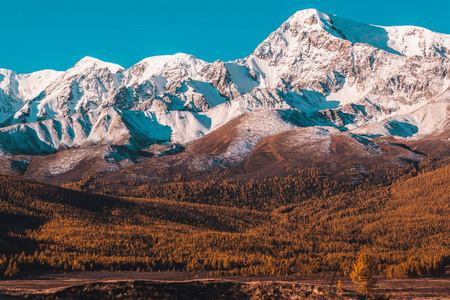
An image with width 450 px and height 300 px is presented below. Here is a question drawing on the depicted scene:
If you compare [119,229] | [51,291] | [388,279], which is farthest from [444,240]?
[51,291]

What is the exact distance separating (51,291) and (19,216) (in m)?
103

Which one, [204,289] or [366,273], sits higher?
[366,273]

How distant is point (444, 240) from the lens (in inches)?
7485

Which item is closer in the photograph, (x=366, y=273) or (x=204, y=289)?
(x=366, y=273)

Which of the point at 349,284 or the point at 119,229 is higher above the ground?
the point at 119,229

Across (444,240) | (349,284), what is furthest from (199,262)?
(444,240)

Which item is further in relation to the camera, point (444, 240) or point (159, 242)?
point (444, 240)

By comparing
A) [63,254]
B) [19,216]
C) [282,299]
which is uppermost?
[19,216]

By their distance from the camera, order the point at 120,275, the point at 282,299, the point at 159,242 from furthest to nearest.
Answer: the point at 159,242
the point at 120,275
the point at 282,299

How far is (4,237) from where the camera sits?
6048 inches

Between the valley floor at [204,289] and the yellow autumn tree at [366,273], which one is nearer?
the yellow autumn tree at [366,273]

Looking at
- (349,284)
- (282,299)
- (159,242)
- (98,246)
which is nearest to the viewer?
(282,299)

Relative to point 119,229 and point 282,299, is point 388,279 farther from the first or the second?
point 119,229

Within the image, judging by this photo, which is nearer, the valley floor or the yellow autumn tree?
the yellow autumn tree
